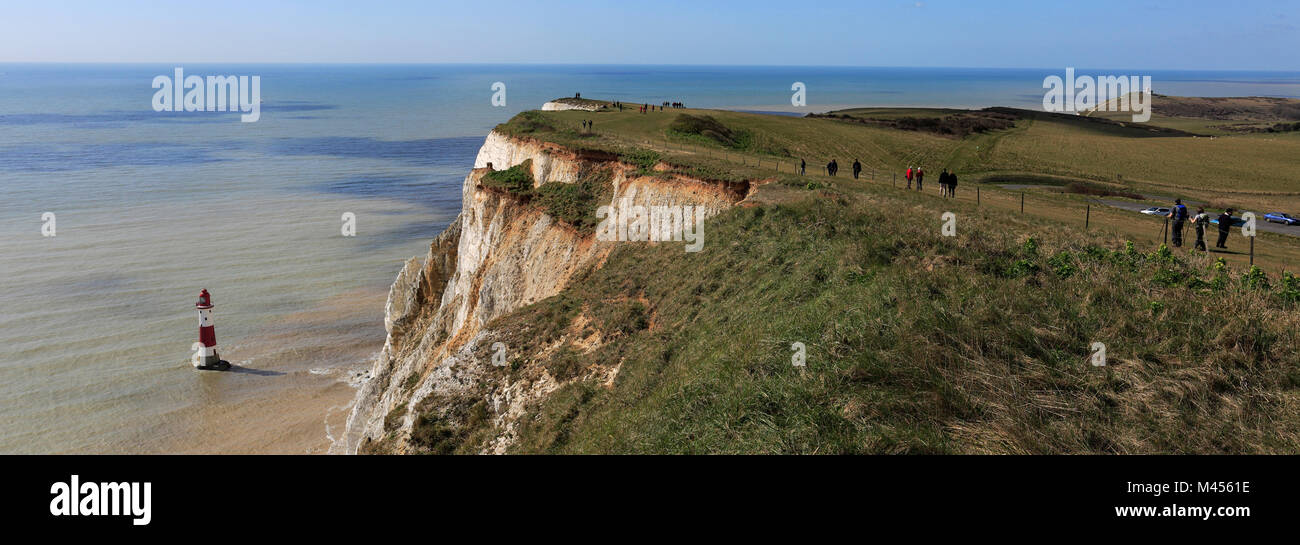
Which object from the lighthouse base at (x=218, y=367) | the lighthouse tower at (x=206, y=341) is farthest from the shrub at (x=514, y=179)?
the lighthouse base at (x=218, y=367)

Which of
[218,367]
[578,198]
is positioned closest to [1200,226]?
[578,198]

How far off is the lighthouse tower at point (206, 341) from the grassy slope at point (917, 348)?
1869cm

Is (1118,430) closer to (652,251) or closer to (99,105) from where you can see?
(652,251)

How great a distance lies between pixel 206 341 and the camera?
107 ft

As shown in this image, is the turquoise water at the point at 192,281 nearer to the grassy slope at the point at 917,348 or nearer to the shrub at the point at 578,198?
the shrub at the point at 578,198

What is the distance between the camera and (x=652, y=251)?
22.5 meters

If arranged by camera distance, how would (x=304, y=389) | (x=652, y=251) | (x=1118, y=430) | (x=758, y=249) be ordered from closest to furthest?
1. (x=1118, y=430)
2. (x=758, y=249)
3. (x=652, y=251)
4. (x=304, y=389)

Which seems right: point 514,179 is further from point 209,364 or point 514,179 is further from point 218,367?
point 209,364

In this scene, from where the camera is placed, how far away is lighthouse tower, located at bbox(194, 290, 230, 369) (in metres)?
32.2

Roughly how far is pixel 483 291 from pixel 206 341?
1280 centimetres

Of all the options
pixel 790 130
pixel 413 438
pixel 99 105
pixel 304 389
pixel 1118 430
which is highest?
pixel 99 105

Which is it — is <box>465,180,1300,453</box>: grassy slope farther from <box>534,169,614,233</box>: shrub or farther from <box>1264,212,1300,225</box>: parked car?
<box>1264,212,1300,225</box>: parked car
